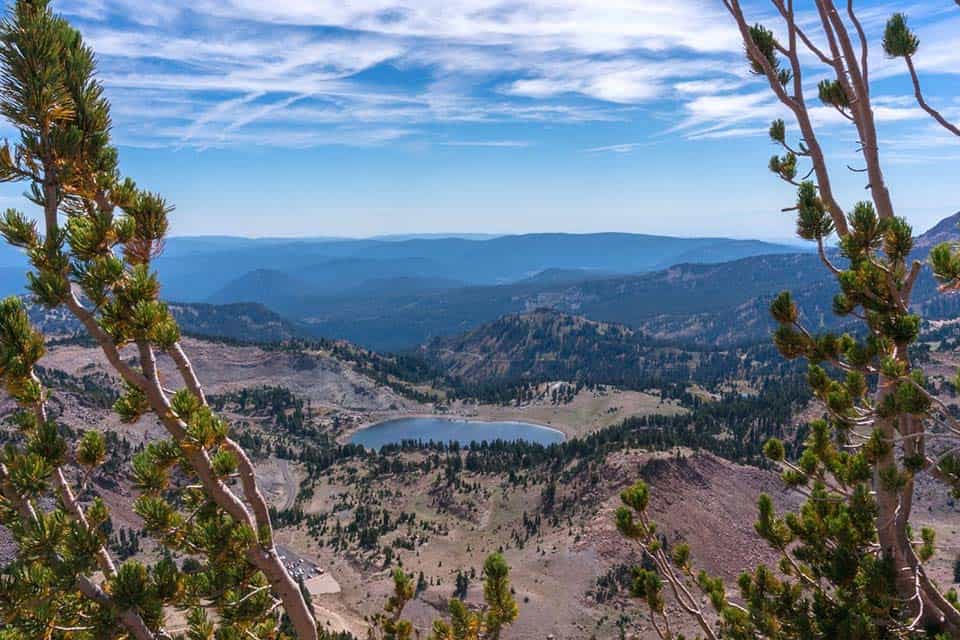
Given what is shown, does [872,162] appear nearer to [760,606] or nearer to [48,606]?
[760,606]

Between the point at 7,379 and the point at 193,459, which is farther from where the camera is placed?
the point at 193,459

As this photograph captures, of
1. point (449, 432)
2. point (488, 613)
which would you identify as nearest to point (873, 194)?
point (488, 613)

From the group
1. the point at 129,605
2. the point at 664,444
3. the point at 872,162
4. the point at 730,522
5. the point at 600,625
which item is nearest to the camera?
the point at 129,605

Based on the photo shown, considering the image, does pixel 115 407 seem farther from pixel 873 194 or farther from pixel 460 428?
pixel 460 428

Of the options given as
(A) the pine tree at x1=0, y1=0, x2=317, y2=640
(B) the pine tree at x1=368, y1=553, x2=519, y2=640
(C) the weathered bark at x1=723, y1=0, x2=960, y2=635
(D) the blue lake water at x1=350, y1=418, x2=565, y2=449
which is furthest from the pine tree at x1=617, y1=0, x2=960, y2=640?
(D) the blue lake water at x1=350, y1=418, x2=565, y2=449

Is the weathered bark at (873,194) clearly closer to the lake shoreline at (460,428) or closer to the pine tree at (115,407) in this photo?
the pine tree at (115,407)

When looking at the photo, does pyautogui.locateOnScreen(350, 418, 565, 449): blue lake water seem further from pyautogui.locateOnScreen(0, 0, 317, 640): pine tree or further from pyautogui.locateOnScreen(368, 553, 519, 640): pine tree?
pyautogui.locateOnScreen(0, 0, 317, 640): pine tree

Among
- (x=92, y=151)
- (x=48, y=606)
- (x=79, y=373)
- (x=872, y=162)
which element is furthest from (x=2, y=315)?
(x=79, y=373)

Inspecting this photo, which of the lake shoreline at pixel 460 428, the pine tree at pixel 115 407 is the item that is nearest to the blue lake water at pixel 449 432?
the lake shoreline at pixel 460 428
